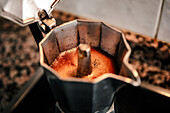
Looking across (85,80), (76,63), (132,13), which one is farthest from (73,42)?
(132,13)

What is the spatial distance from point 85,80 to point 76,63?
0.14 m

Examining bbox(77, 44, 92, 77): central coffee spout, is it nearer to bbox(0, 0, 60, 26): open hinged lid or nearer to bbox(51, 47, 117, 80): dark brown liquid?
bbox(51, 47, 117, 80): dark brown liquid

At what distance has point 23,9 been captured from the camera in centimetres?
48

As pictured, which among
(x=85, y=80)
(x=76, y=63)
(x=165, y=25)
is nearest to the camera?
(x=85, y=80)

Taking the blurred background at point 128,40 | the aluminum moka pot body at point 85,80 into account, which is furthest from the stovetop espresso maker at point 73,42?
the blurred background at point 128,40

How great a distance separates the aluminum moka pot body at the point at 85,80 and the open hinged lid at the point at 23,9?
0.21 feet

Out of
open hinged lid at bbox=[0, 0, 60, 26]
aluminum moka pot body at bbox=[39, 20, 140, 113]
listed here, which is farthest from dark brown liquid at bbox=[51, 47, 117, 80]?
open hinged lid at bbox=[0, 0, 60, 26]

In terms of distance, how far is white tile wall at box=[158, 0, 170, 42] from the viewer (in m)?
0.79

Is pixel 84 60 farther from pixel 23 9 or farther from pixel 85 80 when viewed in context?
pixel 23 9

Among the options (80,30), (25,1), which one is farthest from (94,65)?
(25,1)

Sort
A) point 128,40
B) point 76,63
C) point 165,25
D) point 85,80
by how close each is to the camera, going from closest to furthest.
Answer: point 85,80 → point 76,63 → point 165,25 → point 128,40

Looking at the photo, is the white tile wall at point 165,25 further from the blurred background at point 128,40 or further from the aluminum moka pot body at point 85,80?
the aluminum moka pot body at point 85,80

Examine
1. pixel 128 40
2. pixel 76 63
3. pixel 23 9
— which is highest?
pixel 23 9

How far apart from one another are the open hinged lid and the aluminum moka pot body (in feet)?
0.21
